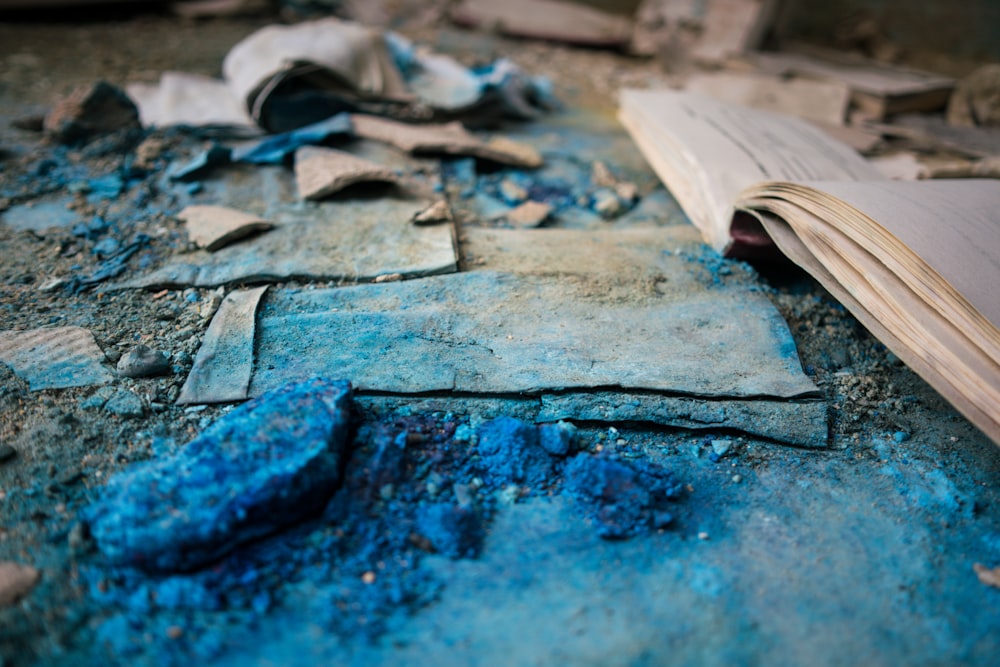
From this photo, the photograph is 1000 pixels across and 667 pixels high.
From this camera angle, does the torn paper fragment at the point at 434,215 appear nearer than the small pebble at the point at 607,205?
Yes

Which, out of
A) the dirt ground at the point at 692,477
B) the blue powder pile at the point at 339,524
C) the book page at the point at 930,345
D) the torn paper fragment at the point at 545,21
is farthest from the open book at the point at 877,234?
the torn paper fragment at the point at 545,21

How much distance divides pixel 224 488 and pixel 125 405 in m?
0.54

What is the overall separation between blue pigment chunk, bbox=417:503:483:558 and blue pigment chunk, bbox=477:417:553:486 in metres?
0.15

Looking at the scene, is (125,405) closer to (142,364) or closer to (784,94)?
(142,364)

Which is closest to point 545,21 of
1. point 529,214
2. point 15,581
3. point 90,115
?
point 529,214

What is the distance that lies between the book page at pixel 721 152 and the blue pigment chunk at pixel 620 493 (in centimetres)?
111

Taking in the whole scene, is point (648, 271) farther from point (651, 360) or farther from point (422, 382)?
point (422, 382)

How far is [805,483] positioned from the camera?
165 cm

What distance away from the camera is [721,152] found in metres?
2.67

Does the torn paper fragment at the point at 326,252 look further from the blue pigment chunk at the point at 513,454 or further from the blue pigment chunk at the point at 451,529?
the blue pigment chunk at the point at 451,529

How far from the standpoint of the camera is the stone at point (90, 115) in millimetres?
2936

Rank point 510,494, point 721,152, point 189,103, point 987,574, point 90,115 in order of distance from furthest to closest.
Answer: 1. point 189,103
2. point 90,115
3. point 721,152
4. point 510,494
5. point 987,574

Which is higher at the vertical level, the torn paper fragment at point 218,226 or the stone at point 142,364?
the torn paper fragment at point 218,226

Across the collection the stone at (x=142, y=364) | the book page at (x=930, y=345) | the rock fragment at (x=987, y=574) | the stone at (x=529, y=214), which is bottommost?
the rock fragment at (x=987, y=574)
